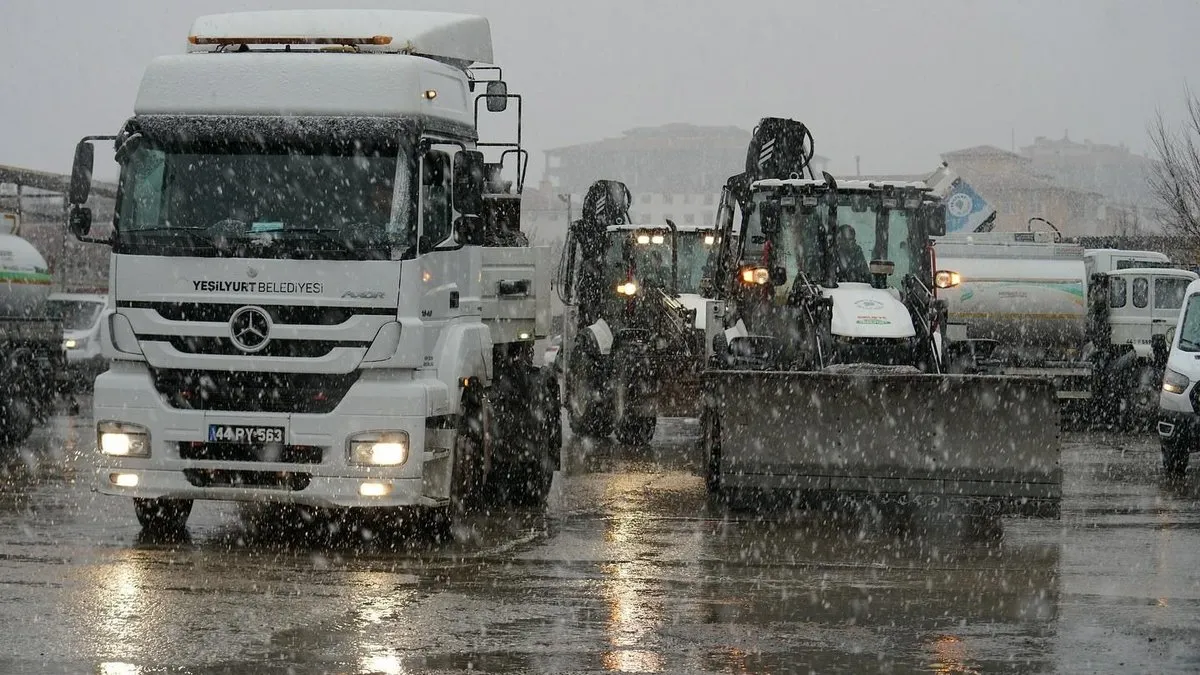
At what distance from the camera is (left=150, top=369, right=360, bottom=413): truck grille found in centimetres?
1041

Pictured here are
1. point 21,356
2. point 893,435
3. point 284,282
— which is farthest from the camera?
point 21,356

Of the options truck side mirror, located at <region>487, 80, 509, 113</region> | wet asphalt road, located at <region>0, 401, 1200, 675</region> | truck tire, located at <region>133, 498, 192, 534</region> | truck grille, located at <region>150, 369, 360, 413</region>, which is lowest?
wet asphalt road, located at <region>0, 401, 1200, 675</region>

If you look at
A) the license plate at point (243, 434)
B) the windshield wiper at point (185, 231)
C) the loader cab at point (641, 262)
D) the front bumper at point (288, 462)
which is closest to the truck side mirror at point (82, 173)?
the windshield wiper at point (185, 231)

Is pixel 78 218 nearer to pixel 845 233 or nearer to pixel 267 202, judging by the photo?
pixel 267 202

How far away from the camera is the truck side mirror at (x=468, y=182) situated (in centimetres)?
1096

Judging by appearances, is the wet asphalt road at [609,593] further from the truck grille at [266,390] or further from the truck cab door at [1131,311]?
the truck cab door at [1131,311]

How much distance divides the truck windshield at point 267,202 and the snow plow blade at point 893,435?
12.0ft

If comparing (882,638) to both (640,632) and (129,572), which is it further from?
(129,572)

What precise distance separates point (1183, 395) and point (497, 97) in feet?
26.8

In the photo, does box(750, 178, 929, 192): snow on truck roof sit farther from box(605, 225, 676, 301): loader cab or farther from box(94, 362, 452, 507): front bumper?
box(94, 362, 452, 507): front bumper

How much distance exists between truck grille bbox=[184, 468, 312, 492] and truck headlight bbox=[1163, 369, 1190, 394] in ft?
33.0

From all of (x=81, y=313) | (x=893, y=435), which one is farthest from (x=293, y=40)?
(x=81, y=313)

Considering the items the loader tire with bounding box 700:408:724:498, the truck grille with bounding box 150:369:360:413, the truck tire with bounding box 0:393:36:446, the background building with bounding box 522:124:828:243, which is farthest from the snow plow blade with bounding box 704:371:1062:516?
the background building with bounding box 522:124:828:243

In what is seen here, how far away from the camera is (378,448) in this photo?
1034cm
